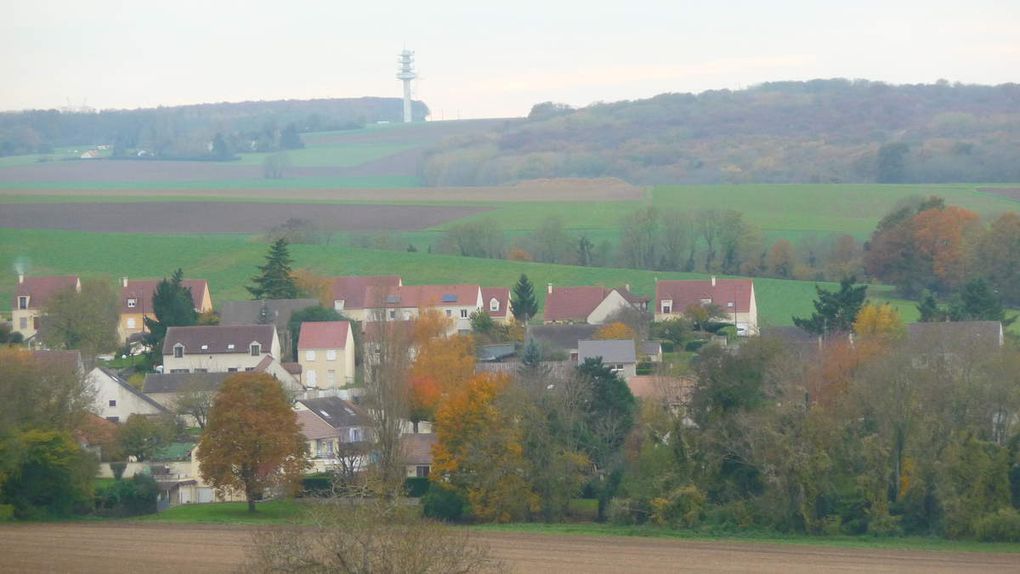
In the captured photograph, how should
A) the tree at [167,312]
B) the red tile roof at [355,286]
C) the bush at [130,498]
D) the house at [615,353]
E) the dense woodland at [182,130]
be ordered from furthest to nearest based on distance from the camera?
the dense woodland at [182,130] < the red tile roof at [355,286] < the tree at [167,312] < the house at [615,353] < the bush at [130,498]

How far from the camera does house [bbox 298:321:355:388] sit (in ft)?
197

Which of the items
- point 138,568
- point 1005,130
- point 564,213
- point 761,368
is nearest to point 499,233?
point 564,213

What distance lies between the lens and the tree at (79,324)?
6050 cm

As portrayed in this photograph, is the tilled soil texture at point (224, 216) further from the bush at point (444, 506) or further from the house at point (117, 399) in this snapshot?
the bush at point (444, 506)

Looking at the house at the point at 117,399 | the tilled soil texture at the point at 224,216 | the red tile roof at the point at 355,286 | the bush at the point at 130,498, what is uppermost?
the tilled soil texture at the point at 224,216

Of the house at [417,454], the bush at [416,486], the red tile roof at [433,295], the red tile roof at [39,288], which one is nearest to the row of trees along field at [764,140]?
the red tile roof at [433,295]

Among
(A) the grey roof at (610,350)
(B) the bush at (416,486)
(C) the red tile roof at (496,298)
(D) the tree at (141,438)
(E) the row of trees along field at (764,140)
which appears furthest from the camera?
(E) the row of trees along field at (764,140)

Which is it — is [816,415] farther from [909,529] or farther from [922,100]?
[922,100]

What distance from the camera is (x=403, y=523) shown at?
24.5m

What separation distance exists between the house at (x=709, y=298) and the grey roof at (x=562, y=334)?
5.41 m

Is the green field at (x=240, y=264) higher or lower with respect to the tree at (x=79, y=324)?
higher

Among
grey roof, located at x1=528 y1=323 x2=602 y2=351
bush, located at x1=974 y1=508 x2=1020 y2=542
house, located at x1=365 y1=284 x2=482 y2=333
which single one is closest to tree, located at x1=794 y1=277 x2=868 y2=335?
grey roof, located at x1=528 y1=323 x2=602 y2=351

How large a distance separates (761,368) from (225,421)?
43.5 ft

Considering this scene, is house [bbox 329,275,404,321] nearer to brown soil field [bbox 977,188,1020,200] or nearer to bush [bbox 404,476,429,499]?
bush [bbox 404,476,429,499]
